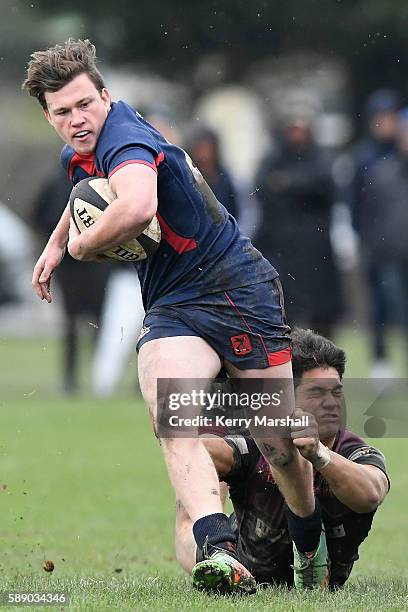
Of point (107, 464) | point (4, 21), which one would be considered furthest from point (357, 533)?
point (4, 21)

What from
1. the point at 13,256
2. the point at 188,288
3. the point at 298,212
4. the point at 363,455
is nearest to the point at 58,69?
the point at 188,288

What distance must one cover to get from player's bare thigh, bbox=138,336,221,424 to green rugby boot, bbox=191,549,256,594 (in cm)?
59

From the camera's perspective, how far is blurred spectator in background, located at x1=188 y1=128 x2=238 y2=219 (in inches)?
478

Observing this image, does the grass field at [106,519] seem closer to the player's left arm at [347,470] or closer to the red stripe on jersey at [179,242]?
the player's left arm at [347,470]

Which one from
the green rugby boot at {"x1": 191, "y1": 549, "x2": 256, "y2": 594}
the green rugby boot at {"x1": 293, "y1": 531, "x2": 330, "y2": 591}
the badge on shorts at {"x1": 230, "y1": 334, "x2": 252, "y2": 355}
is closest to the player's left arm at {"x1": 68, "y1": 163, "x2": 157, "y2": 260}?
the badge on shorts at {"x1": 230, "y1": 334, "x2": 252, "y2": 355}

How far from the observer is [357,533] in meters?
5.59

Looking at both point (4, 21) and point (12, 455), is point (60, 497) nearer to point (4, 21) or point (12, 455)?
point (12, 455)

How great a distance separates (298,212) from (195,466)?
9.08 m

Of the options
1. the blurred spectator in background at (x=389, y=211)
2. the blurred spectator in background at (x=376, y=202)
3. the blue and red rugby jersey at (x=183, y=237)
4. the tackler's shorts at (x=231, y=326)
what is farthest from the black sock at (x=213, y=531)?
the blurred spectator in background at (x=389, y=211)

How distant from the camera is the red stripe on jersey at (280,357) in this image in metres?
5.40

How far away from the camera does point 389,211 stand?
14969 millimetres

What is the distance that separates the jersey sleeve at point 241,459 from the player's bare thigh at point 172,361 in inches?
15.9

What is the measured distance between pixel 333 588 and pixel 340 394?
74 centimetres

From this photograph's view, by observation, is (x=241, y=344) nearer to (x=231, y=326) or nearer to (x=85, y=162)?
(x=231, y=326)
